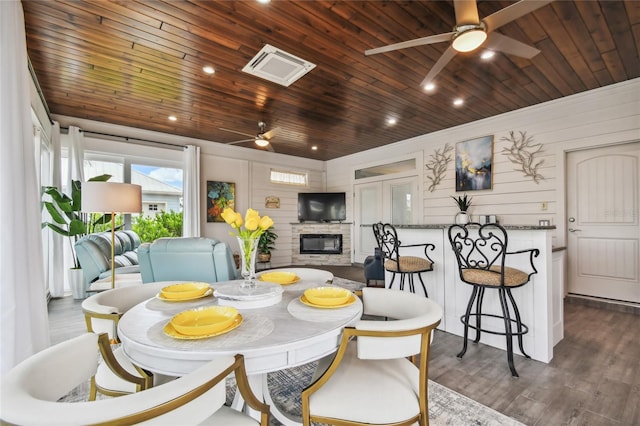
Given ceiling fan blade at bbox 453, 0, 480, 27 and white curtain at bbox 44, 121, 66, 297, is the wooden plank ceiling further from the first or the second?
white curtain at bbox 44, 121, 66, 297

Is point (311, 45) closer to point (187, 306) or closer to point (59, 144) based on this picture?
point (187, 306)

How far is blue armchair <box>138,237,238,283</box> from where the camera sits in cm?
277

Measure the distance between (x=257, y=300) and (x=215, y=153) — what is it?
17.3 ft

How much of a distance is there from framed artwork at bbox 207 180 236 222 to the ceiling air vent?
129 inches

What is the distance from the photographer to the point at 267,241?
6.54 m

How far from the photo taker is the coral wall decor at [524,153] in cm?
400

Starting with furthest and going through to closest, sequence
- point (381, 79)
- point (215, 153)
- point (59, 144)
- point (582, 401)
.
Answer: point (215, 153)
point (59, 144)
point (381, 79)
point (582, 401)

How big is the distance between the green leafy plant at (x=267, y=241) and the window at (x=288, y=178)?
51.8 inches

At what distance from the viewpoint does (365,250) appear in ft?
22.2

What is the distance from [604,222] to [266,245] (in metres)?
5.74

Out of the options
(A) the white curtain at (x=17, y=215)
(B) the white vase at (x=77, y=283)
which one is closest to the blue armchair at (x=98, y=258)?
(B) the white vase at (x=77, y=283)

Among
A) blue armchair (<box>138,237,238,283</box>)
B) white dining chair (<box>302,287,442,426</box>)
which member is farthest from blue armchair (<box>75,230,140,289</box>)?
white dining chair (<box>302,287,442,426</box>)

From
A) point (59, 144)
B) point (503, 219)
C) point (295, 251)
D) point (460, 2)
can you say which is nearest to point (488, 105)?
point (503, 219)

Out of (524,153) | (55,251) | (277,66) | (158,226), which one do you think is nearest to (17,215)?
(277,66)
